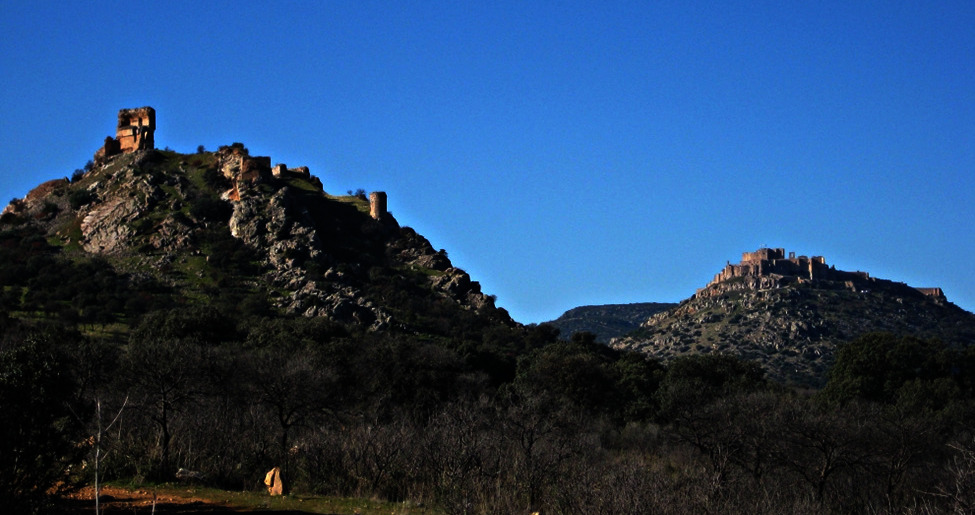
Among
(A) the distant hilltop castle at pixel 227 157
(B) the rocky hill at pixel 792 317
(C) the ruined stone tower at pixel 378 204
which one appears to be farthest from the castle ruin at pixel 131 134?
(B) the rocky hill at pixel 792 317

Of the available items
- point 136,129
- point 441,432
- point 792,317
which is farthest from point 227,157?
point 441,432

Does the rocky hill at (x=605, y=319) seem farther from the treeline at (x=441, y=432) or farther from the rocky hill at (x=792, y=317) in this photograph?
the treeline at (x=441, y=432)

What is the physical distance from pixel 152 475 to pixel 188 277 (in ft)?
195

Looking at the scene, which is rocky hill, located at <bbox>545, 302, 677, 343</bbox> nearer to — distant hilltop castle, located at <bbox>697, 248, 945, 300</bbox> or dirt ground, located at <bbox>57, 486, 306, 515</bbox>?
distant hilltop castle, located at <bbox>697, 248, 945, 300</bbox>

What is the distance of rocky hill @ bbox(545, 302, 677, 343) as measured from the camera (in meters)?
172

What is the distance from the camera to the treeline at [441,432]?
64.3ft

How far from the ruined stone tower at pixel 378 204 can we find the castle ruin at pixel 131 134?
22622mm

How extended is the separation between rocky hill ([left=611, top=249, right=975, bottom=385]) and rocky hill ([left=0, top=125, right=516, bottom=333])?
1233 inches

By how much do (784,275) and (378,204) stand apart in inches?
2571

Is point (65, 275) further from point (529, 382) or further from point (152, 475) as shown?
point (152, 475)

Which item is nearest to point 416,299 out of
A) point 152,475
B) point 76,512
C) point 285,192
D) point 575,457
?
point 285,192

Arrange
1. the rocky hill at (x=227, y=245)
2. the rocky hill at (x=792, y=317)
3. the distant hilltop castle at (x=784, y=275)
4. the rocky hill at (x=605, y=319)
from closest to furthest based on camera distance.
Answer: the rocky hill at (x=227, y=245) → the rocky hill at (x=792, y=317) → the distant hilltop castle at (x=784, y=275) → the rocky hill at (x=605, y=319)

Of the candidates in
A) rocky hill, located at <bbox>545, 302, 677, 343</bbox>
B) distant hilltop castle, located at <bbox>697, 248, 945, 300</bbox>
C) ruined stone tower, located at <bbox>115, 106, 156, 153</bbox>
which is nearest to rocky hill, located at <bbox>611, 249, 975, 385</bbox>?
distant hilltop castle, located at <bbox>697, 248, 945, 300</bbox>

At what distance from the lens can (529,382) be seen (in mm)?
56531
